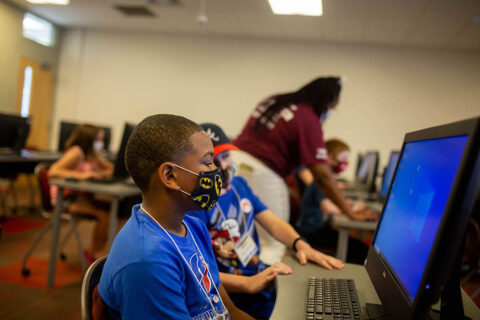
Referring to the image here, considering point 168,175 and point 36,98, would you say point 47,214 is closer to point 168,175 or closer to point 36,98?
point 168,175

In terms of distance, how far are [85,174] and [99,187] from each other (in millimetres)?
569

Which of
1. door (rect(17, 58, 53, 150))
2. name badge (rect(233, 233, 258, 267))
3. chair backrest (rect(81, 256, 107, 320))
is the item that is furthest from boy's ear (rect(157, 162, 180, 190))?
door (rect(17, 58, 53, 150))

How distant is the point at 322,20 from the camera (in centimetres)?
542

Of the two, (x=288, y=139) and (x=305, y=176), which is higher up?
(x=288, y=139)

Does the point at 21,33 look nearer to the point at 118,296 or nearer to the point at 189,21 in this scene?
the point at 189,21

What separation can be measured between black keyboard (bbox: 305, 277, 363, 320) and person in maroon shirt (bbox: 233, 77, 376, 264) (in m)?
1.13

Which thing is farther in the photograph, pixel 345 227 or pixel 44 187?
pixel 44 187

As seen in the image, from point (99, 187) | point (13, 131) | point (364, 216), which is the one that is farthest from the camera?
point (13, 131)

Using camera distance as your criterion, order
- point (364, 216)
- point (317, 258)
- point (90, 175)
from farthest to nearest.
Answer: point (90, 175), point (364, 216), point (317, 258)

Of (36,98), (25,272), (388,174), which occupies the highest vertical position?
(388,174)

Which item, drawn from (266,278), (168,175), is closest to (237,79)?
(266,278)

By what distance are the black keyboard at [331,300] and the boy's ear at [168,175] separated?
0.40 m

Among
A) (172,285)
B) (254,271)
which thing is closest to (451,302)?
(172,285)

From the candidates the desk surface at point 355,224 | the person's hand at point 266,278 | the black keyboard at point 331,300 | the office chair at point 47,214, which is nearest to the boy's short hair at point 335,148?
the desk surface at point 355,224
